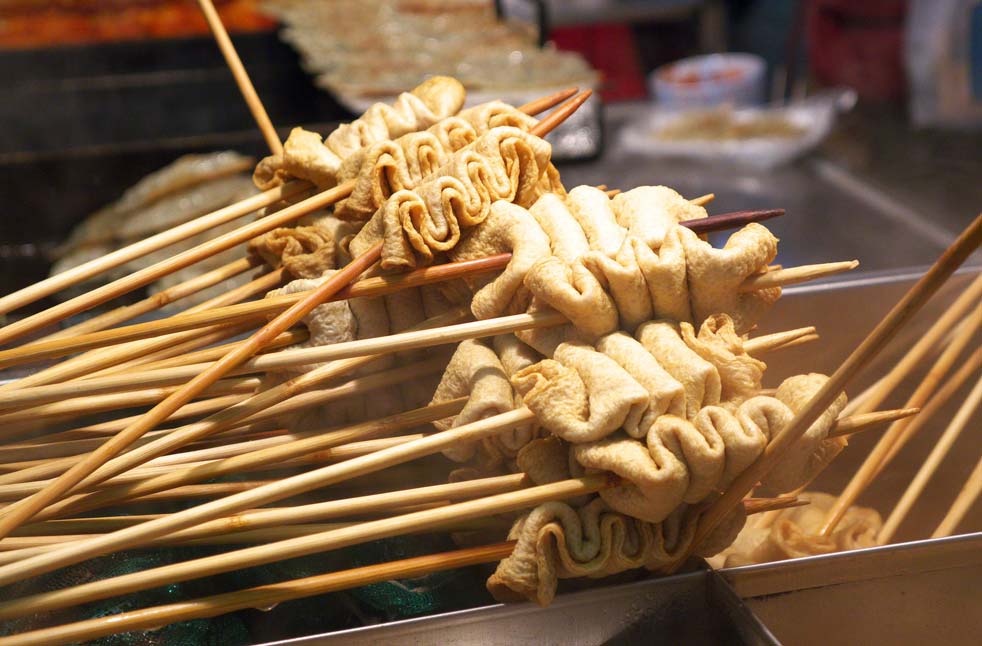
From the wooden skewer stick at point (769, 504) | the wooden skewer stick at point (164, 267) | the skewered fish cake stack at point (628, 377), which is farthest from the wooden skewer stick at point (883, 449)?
the wooden skewer stick at point (164, 267)

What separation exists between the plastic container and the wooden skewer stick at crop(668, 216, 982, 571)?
3771 mm

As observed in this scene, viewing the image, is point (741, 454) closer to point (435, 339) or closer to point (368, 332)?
point (435, 339)

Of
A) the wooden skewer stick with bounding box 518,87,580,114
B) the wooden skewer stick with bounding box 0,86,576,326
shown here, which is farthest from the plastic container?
the wooden skewer stick with bounding box 0,86,576,326

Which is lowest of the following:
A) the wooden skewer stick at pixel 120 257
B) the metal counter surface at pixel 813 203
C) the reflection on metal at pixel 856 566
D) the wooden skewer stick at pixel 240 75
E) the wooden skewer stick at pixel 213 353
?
the metal counter surface at pixel 813 203

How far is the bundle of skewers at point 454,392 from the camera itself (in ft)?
3.74

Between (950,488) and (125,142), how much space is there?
376cm

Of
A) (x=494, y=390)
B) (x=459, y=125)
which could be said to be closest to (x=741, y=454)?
(x=494, y=390)

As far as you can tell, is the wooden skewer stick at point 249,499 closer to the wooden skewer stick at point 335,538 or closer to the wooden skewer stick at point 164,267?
the wooden skewer stick at point 335,538

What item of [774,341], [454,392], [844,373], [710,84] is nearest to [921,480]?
[774,341]

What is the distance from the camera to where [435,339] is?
1.21 meters

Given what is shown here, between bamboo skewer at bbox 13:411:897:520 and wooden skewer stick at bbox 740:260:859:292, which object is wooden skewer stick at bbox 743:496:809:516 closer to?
wooden skewer stick at bbox 740:260:859:292

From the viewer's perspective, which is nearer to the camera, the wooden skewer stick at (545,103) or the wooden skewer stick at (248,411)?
the wooden skewer stick at (248,411)

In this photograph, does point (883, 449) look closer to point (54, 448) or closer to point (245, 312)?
point (245, 312)

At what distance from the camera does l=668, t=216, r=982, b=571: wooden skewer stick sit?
3.00 feet
